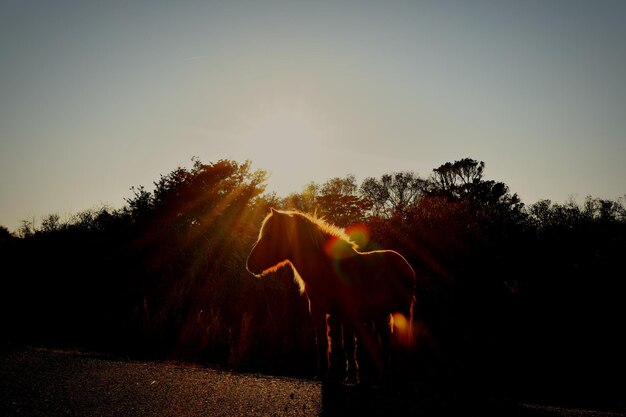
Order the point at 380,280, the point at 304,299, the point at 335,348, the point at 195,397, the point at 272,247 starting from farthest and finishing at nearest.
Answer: the point at 304,299, the point at 272,247, the point at 380,280, the point at 335,348, the point at 195,397

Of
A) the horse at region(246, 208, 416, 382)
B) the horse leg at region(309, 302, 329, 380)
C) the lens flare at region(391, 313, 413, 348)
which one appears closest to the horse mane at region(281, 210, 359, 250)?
the horse at region(246, 208, 416, 382)

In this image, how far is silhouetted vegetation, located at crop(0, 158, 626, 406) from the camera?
16.4 feet

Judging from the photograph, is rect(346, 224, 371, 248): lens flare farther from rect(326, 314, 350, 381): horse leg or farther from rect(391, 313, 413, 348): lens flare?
rect(326, 314, 350, 381): horse leg

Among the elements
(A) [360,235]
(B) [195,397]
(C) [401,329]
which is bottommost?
(B) [195,397]

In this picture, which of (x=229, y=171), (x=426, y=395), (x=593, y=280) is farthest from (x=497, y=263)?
(x=229, y=171)

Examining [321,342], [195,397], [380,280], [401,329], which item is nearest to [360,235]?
[401,329]

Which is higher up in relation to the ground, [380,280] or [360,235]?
[360,235]

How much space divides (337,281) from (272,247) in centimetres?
95

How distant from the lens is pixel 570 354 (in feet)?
18.8

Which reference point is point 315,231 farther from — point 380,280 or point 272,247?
point 380,280

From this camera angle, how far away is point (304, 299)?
6988mm

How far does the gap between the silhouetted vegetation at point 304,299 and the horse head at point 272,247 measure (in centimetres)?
101

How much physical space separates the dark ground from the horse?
1268mm

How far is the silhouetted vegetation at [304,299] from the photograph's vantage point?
5.01m
